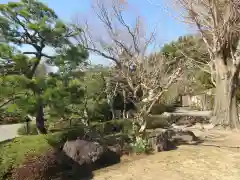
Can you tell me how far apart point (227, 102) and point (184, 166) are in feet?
17.5

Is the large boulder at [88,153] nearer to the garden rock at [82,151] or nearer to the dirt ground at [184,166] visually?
the garden rock at [82,151]

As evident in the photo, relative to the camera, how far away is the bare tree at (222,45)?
869cm

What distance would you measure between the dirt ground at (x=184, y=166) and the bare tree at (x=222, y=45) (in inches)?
130

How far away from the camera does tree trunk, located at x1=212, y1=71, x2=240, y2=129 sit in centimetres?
916

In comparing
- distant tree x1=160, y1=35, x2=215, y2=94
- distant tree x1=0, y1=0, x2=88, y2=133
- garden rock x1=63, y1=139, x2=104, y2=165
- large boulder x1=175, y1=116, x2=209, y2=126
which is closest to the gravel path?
garden rock x1=63, y1=139, x2=104, y2=165

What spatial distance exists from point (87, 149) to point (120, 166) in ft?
2.34

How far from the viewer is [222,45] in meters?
9.12

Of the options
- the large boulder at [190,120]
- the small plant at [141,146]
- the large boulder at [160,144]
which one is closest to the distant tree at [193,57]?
the large boulder at [190,120]

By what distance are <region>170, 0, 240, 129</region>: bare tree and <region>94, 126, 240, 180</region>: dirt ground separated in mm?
3302

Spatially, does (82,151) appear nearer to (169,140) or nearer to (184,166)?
(184,166)

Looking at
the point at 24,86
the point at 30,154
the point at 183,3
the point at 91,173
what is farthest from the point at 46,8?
the point at 183,3

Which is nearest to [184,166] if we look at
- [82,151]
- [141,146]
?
[141,146]

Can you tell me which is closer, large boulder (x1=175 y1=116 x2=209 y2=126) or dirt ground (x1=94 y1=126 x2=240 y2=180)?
dirt ground (x1=94 y1=126 x2=240 y2=180)

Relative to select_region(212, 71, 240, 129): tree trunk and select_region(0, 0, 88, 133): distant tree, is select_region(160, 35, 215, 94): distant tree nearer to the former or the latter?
select_region(212, 71, 240, 129): tree trunk
